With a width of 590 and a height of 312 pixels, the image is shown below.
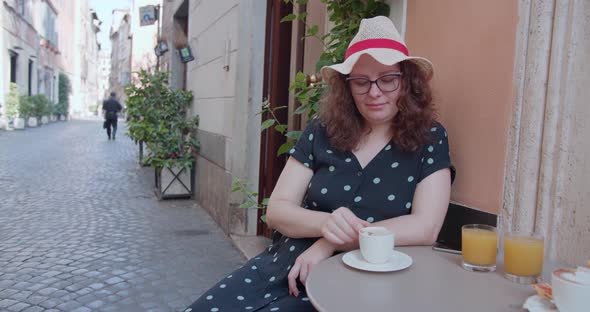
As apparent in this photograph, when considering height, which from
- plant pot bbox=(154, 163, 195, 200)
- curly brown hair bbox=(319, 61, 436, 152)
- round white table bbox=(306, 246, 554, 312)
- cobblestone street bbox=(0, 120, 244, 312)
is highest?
curly brown hair bbox=(319, 61, 436, 152)

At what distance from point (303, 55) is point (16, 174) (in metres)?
6.11

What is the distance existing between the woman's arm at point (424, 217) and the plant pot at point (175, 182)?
5246 millimetres

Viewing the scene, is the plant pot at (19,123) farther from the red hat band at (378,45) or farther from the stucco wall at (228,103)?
the red hat band at (378,45)

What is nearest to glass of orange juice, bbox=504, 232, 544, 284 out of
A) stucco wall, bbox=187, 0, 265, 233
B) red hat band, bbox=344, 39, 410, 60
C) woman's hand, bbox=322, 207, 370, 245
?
woman's hand, bbox=322, 207, 370, 245

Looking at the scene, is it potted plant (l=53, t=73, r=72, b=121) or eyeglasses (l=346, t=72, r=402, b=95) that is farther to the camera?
potted plant (l=53, t=73, r=72, b=121)

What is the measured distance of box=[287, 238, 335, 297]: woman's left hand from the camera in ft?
5.29

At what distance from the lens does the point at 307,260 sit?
1.62 meters

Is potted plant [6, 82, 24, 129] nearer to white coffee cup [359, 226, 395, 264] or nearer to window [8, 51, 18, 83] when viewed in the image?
window [8, 51, 18, 83]

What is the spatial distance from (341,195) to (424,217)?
0.30 meters

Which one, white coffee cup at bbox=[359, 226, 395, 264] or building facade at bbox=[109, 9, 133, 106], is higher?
building facade at bbox=[109, 9, 133, 106]

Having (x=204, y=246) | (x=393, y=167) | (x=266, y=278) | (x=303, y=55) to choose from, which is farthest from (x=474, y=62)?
(x=204, y=246)

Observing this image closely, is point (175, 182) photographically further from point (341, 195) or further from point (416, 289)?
point (416, 289)

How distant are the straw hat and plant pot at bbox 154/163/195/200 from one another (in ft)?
16.7

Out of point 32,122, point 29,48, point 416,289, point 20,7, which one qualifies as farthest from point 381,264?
point 29,48
